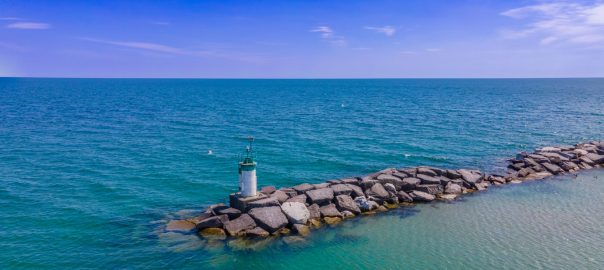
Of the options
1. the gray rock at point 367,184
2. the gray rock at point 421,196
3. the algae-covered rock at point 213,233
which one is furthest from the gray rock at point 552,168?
the algae-covered rock at point 213,233

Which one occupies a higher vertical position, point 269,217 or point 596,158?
point 596,158

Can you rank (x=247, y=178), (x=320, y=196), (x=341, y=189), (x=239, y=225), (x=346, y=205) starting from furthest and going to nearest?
(x=341, y=189)
(x=320, y=196)
(x=346, y=205)
(x=247, y=178)
(x=239, y=225)

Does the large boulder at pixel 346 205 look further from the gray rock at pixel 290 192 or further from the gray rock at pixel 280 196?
the gray rock at pixel 280 196

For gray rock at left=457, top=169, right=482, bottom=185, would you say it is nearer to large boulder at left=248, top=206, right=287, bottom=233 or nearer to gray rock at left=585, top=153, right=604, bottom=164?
gray rock at left=585, top=153, right=604, bottom=164

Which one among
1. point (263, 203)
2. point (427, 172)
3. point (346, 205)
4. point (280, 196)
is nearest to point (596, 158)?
point (427, 172)

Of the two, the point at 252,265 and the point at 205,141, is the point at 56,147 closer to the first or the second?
the point at 205,141

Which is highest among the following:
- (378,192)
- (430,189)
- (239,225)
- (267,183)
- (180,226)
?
(378,192)

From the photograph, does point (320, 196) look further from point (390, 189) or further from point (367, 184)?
point (390, 189)
